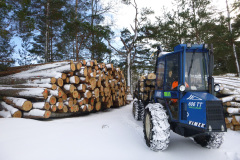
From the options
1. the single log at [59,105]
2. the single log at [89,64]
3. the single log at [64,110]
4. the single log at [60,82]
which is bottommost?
the single log at [64,110]

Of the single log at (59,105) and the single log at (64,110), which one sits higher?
the single log at (59,105)

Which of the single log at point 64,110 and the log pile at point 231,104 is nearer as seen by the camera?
the log pile at point 231,104

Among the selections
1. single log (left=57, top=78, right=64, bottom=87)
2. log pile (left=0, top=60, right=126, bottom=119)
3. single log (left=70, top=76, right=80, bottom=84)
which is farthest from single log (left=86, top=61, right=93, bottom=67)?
single log (left=57, top=78, right=64, bottom=87)

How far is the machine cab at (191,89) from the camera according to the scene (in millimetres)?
2863

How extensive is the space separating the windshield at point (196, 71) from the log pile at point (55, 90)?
457cm

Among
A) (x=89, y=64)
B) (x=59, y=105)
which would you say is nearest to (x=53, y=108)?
(x=59, y=105)

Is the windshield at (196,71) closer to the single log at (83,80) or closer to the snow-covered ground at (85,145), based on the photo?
the snow-covered ground at (85,145)

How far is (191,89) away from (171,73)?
580 mm

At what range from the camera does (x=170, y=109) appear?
3709mm

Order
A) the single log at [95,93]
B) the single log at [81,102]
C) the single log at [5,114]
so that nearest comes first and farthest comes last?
the single log at [5,114], the single log at [81,102], the single log at [95,93]

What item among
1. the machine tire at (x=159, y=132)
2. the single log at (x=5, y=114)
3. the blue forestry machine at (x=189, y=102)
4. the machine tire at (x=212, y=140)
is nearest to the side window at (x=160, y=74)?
the blue forestry machine at (x=189, y=102)

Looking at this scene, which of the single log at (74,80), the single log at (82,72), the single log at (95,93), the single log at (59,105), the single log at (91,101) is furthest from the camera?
the single log at (91,101)

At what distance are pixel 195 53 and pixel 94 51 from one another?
35.9 feet

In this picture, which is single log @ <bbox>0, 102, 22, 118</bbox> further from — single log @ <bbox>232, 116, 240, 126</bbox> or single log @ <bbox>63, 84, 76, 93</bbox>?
single log @ <bbox>232, 116, 240, 126</bbox>
